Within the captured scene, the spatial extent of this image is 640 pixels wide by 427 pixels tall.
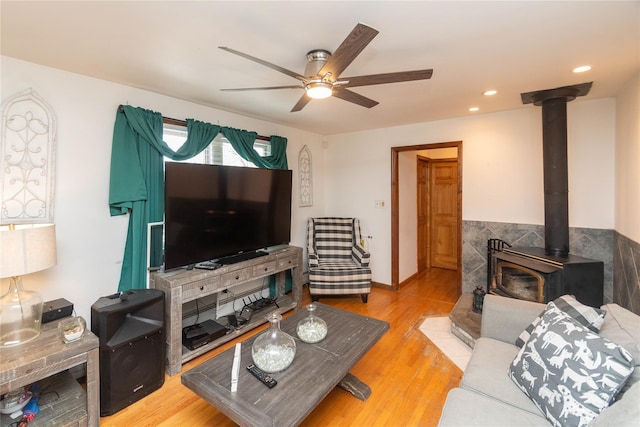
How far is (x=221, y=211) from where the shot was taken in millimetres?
2865

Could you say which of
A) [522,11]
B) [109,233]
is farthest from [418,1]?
[109,233]

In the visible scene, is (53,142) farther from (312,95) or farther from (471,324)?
(471,324)

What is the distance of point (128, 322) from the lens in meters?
2.12

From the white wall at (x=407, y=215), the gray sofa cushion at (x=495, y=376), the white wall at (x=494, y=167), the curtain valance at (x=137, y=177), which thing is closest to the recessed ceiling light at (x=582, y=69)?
the white wall at (x=494, y=167)

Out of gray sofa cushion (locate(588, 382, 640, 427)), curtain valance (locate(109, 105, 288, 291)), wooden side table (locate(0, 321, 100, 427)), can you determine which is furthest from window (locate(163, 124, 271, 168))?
gray sofa cushion (locate(588, 382, 640, 427))

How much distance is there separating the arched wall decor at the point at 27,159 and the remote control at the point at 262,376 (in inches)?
73.9

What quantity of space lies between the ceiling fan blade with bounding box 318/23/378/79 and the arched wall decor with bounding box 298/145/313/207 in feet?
8.68

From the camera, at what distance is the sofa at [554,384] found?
3.86 ft

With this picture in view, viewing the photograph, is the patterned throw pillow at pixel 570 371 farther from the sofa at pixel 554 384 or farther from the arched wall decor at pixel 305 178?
the arched wall decor at pixel 305 178

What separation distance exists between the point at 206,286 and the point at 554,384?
240 cm

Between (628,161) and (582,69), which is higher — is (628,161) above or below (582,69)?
below

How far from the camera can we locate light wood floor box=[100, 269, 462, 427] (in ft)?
6.17

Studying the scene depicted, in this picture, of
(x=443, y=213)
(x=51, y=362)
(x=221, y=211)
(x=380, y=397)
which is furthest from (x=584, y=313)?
(x=443, y=213)

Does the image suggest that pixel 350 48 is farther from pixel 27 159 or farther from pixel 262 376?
pixel 27 159
